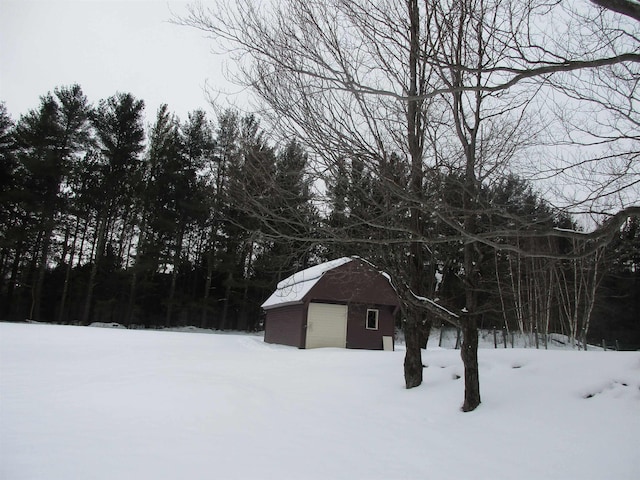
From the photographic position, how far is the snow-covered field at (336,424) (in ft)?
13.3

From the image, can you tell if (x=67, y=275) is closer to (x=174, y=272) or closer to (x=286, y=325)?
(x=174, y=272)

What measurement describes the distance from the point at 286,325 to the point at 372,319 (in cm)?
400

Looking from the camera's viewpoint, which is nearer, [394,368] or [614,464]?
[614,464]

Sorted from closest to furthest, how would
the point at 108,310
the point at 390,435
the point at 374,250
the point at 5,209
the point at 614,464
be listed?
the point at 614,464, the point at 390,435, the point at 374,250, the point at 5,209, the point at 108,310

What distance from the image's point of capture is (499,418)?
543 centimetres

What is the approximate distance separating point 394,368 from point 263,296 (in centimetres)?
2507

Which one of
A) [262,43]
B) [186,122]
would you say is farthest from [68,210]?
[262,43]

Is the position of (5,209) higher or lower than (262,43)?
higher

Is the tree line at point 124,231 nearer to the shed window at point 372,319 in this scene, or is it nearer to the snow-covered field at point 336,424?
the shed window at point 372,319

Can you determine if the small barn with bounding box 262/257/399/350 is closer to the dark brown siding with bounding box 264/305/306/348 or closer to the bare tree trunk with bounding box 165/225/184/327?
the dark brown siding with bounding box 264/305/306/348

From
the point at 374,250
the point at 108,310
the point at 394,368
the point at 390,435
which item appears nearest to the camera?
the point at 390,435

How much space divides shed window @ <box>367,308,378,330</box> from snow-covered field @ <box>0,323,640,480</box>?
10981 mm

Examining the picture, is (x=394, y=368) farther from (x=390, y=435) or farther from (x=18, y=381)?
(x=18, y=381)

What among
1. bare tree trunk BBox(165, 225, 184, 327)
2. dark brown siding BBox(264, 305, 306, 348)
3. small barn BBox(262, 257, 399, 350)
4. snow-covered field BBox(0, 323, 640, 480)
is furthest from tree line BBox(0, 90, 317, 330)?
snow-covered field BBox(0, 323, 640, 480)
